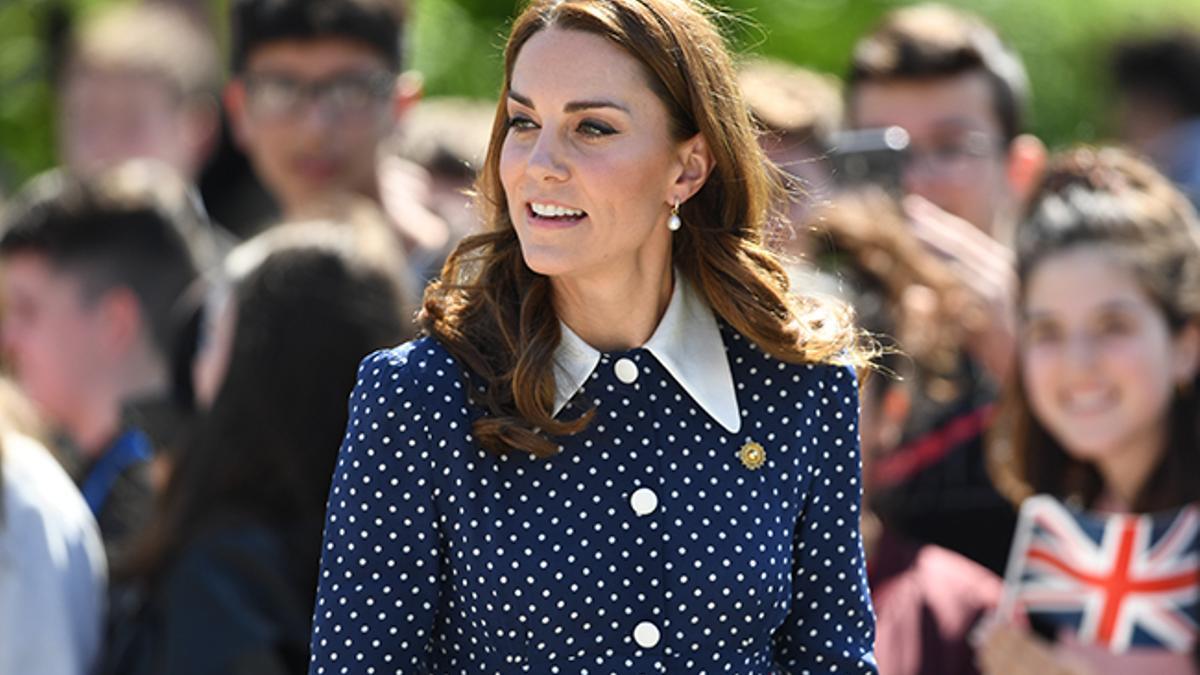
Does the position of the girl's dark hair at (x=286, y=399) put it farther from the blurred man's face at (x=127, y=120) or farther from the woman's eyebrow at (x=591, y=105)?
the blurred man's face at (x=127, y=120)

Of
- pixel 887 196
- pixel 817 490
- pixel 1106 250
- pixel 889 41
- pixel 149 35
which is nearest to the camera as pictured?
pixel 817 490

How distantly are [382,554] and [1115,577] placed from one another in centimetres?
215

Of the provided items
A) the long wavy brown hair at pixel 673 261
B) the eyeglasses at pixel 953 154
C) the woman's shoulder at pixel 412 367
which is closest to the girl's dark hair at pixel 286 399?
the long wavy brown hair at pixel 673 261

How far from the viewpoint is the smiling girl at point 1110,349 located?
14.1 feet

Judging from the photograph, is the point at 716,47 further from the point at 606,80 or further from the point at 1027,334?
the point at 1027,334

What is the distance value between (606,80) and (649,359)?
39cm

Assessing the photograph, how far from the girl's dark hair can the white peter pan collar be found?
1.46 meters

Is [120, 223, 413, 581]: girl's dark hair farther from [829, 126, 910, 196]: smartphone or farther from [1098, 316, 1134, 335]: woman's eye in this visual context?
[1098, 316, 1134, 335]: woman's eye

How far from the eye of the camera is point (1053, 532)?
163 inches

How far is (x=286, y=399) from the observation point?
4.01 m

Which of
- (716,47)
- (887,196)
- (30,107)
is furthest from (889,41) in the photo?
(30,107)

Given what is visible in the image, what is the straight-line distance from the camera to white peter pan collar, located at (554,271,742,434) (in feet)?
8.43

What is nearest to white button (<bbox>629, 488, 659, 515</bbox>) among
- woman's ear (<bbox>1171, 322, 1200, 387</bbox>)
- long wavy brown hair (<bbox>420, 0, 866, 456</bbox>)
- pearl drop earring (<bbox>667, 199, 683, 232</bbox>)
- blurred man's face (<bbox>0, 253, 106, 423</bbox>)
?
long wavy brown hair (<bbox>420, 0, 866, 456</bbox>)

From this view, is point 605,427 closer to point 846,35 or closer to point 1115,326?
point 1115,326
